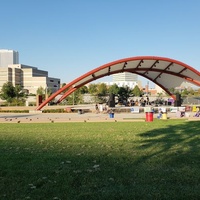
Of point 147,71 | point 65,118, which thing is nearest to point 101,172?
point 65,118

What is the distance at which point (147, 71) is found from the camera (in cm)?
4709

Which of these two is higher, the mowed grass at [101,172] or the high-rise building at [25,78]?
the high-rise building at [25,78]

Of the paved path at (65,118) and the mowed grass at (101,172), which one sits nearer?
the mowed grass at (101,172)

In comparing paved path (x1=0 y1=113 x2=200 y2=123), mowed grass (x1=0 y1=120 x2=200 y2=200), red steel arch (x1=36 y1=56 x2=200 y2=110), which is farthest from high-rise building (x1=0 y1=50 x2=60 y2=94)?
mowed grass (x1=0 y1=120 x2=200 y2=200)

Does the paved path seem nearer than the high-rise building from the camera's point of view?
Yes

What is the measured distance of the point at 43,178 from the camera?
578cm

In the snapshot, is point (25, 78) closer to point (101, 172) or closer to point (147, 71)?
point (147, 71)

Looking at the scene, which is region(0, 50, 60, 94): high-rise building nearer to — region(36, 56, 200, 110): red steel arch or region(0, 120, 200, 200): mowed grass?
region(36, 56, 200, 110): red steel arch

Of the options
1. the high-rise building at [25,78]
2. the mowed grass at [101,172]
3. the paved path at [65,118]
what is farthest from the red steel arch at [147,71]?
the high-rise building at [25,78]

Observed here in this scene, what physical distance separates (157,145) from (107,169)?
377cm

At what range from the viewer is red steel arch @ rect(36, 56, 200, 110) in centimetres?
3859

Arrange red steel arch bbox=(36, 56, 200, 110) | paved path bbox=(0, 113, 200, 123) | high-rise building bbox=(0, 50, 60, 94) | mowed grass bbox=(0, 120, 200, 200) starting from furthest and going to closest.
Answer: high-rise building bbox=(0, 50, 60, 94) → red steel arch bbox=(36, 56, 200, 110) → paved path bbox=(0, 113, 200, 123) → mowed grass bbox=(0, 120, 200, 200)

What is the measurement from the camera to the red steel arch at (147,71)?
38594 millimetres

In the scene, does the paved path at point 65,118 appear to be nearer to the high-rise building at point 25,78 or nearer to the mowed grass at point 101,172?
the mowed grass at point 101,172
